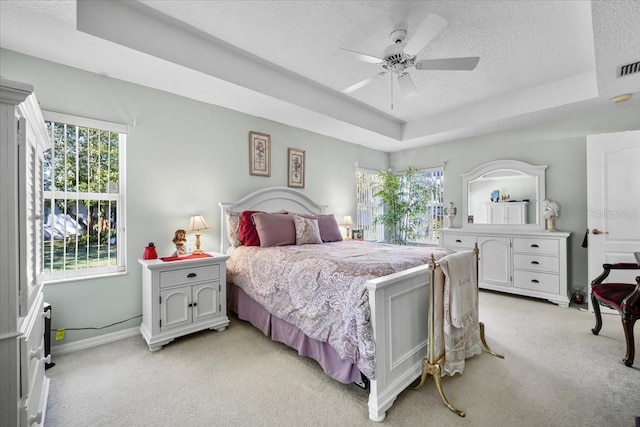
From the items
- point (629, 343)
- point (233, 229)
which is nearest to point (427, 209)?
point (629, 343)

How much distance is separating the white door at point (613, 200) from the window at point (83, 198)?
5.27 meters

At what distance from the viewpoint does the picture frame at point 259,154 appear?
3830 millimetres

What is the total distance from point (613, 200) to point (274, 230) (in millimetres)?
3959

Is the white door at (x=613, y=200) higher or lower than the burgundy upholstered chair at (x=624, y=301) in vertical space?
higher

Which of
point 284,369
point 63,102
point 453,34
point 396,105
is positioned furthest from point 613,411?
point 63,102

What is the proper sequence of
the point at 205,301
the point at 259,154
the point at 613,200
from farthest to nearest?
1. the point at 259,154
2. the point at 613,200
3. the point at 205,301

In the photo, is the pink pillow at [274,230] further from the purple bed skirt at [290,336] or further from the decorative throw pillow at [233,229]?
the purple bed skirt at [290,336]

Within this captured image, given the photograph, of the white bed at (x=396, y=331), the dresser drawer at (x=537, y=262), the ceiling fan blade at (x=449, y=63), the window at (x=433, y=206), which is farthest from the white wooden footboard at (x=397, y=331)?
the window at (x=433, y=206)

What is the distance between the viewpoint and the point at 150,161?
9.80ft

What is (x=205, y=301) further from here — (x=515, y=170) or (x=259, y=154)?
(x=515, y=170)

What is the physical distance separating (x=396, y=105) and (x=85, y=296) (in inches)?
168

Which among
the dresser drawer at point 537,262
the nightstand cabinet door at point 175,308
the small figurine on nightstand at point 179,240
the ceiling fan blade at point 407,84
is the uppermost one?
the ceiling fan blade at point 407,84

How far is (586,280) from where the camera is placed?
3781 millimetres

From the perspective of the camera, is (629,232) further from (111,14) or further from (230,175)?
(111,14)
